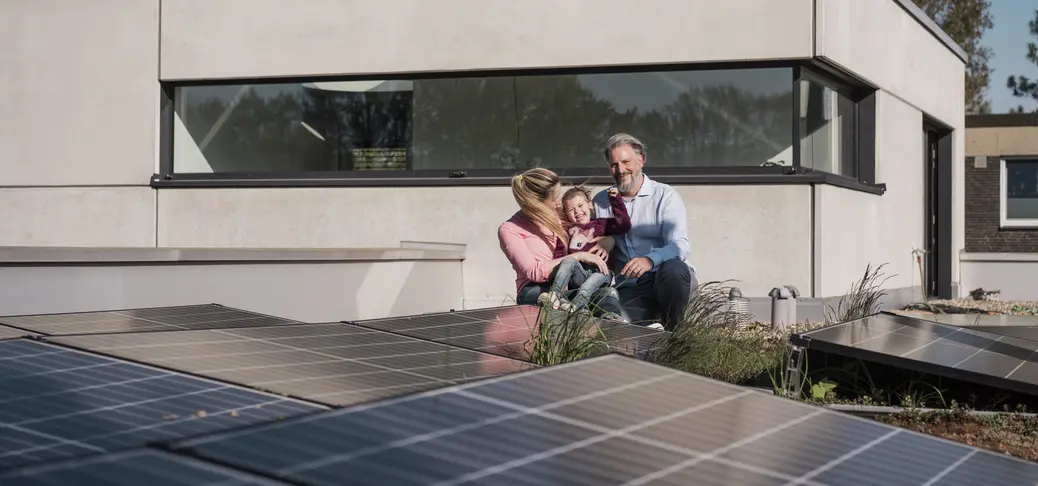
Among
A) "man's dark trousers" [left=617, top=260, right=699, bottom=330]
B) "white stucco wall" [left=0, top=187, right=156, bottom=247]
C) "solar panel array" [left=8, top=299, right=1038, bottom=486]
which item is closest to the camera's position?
"solar panel array" [left=8, top=299, right=1038, bottom=486]

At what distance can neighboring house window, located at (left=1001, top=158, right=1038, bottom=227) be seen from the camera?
24.6 meters

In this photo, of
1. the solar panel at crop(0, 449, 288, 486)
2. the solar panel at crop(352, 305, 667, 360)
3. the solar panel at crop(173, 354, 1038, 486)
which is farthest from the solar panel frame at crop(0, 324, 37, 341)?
the solar panel at crop(0, 449, 288, 486)

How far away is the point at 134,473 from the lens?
1647mm

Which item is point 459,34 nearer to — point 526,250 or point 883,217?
point 526,250

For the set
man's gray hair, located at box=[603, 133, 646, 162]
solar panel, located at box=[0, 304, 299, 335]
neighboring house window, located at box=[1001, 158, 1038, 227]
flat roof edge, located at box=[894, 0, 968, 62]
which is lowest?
solar panel, located at box=[0, 304, 299, 335]

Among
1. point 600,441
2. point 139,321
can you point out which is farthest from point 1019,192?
point 600,441

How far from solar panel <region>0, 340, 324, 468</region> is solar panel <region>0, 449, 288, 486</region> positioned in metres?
0.44

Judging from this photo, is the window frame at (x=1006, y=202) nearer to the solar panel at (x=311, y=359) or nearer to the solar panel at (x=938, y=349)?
the solar panel at (x=938, y=349)

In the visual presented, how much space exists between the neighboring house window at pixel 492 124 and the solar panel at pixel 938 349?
5.33 m

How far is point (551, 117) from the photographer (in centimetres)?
1240

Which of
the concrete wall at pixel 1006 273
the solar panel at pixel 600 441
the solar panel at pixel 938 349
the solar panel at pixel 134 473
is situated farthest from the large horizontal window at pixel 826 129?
the solar panel at pixel 134 473

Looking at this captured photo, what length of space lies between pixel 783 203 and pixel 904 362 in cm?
662

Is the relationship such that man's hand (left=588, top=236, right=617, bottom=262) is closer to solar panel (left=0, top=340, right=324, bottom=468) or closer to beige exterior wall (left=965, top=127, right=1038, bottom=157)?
solar panel (left=0, top=340, right=324, bottom=468)

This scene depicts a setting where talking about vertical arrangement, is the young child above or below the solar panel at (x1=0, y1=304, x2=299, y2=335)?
above
